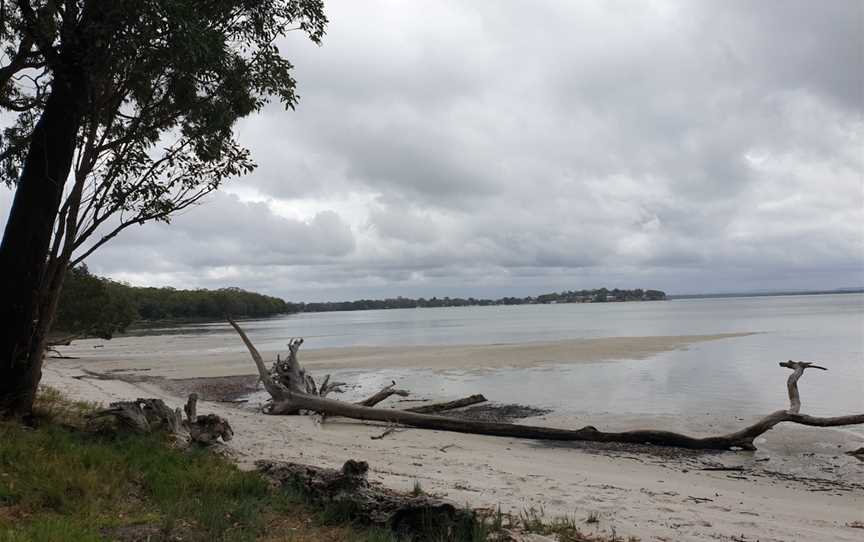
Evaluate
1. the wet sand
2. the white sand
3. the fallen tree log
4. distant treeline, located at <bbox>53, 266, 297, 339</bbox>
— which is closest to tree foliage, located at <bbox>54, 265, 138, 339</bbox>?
distant treeline, located at <bbox>53, 266, 297, 339</bbox>

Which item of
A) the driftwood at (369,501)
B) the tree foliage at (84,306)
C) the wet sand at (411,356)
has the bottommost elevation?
the wet sand at (411,356)

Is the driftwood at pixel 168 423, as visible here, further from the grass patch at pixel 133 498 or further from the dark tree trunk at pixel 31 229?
the dark tree trunk at pixel 31 229

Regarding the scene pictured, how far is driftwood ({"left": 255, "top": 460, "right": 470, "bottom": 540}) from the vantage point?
6.33m

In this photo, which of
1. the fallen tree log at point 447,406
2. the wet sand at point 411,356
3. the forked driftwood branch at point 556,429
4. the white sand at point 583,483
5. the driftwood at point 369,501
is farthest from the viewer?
the wet sand at point 411,356

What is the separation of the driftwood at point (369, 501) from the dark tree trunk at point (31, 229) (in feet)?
17.1

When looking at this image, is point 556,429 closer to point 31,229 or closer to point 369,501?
point 369,501

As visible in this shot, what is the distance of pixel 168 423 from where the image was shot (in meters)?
11.3

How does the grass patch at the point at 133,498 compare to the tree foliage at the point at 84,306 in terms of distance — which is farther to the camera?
the tree foliage at the point at 84,306

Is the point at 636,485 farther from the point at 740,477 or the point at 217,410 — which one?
the point at 217,410

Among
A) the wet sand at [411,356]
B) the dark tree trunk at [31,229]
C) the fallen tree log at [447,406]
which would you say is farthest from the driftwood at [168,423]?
the wet sand at [411,356]

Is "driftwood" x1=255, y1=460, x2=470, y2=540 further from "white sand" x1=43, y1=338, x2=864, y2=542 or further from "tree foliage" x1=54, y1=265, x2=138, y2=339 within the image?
"tree foliage" x1=54, y1=265, x2=138, y2=339

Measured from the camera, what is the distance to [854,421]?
12.9 m

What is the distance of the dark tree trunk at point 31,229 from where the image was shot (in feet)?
32.9

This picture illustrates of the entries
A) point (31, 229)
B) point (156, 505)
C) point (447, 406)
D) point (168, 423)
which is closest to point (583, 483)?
point (156, 505)
